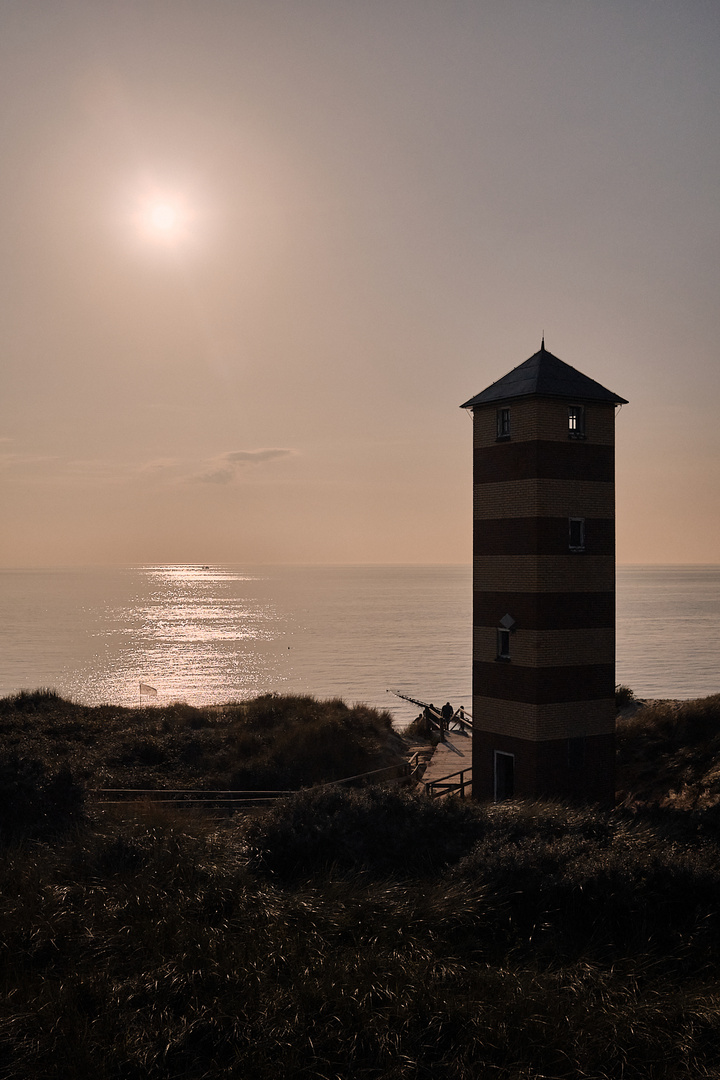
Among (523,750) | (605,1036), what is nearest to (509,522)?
(523,750)

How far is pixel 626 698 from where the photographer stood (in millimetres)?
46438

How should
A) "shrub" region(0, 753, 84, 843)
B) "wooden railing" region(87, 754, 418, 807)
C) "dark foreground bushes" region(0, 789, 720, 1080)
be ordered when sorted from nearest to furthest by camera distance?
"dark foreground bushes" region(0, 789, 720, 1080)
"shrub" region(0, 753, 84, 843)
"wooden railing" region(87, 754, 418, 807)

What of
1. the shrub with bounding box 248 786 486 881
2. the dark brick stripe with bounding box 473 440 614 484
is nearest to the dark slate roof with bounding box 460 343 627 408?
the dark brick stripe with bounding box 473 440 614 484

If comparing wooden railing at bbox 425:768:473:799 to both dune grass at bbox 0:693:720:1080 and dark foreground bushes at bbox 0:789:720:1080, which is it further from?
dark foreground bushes at bbox 0:789:720:1080

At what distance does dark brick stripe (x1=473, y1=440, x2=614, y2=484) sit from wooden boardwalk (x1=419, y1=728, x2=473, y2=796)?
1060 centimetres

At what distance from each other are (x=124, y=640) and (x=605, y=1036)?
439ft

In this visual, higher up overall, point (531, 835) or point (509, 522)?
point (509, 522)

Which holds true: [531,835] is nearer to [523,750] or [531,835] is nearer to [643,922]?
[643,922]

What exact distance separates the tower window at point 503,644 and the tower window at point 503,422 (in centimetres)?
646

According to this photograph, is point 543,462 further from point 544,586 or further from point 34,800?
point 34,800

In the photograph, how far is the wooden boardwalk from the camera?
31359mm

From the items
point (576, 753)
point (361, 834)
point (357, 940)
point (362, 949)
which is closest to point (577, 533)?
point (576, 753)

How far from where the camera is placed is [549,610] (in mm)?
26312

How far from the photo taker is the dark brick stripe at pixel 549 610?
2625cm
